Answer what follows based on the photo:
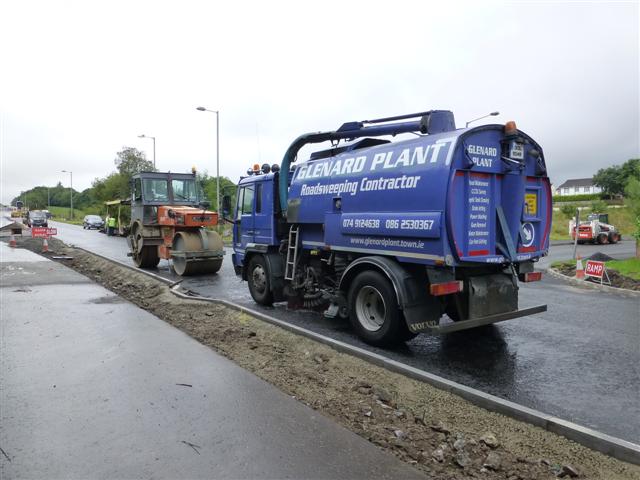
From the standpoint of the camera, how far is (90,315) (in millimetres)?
8141

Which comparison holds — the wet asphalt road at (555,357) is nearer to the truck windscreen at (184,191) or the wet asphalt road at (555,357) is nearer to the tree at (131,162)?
the truck windscreen at (184,191)

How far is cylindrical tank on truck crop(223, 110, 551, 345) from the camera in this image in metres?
5.98

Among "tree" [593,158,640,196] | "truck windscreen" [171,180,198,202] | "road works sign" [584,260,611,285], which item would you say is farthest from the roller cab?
"tree" [593,158,640,196]

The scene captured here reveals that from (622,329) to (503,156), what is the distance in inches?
146

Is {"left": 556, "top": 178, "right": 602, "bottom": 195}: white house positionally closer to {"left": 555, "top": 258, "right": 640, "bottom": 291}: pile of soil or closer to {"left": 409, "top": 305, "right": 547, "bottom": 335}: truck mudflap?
{"left": 555, "top": 258, "right": 640, "bottom": 291}: pile of soil

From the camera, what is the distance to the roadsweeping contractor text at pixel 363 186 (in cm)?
631

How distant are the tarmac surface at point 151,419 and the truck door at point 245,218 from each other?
356 cm

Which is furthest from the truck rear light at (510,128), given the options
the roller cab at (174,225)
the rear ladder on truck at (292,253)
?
the roller cab at (174,225)

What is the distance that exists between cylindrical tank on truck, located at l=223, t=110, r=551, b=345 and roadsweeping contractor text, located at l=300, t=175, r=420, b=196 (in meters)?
0.02

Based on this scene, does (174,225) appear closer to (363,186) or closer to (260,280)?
(260,280)

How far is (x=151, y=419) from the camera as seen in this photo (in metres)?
Result: 4.15

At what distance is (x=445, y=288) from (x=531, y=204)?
84.0 inches

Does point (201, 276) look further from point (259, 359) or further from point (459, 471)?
point (459, 471)

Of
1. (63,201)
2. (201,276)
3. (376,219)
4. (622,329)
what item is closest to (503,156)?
(376,219)
